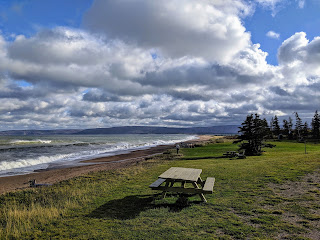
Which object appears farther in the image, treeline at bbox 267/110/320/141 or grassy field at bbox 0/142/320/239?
treeline at bbox 267/110/320/141

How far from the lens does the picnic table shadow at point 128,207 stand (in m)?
6.73

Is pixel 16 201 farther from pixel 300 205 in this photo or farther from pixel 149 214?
pixel 300 205

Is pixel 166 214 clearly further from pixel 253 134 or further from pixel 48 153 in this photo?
pixel 48 153

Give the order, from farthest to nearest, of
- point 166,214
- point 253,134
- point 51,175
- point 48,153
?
point 48,153 < point 253,134 < point 51,175 < point 166,214

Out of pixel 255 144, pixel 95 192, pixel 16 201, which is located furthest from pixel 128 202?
pixel 255 144

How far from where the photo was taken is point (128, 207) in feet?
24.5

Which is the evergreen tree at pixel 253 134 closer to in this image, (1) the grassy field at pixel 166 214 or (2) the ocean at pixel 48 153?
(1) the grassy field at pixel 166 214

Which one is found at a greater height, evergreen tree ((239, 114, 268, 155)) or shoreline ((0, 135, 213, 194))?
evergreen tree ((239, 114, 268, 155))

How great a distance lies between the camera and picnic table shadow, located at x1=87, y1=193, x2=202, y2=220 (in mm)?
6728

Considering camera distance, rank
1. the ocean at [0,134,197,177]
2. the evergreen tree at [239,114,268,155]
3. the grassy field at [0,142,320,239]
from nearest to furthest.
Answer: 1. the grassy field at [0,142,320,239]
2. the ocean at [0,134,197,177]
3. the evergreen tree at [239,114,268,155]

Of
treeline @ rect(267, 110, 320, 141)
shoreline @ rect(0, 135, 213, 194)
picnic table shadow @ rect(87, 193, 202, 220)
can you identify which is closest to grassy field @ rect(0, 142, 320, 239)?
picnic table shadow @ rect(87, 193, 202, 220)

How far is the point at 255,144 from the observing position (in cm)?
2705

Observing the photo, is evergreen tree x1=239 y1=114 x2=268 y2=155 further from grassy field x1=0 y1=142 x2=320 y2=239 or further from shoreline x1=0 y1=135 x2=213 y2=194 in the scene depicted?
grassy field x1=0 y1=142 x2=320 y2=239

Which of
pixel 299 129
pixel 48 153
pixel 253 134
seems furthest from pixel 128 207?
pixel 299 129
